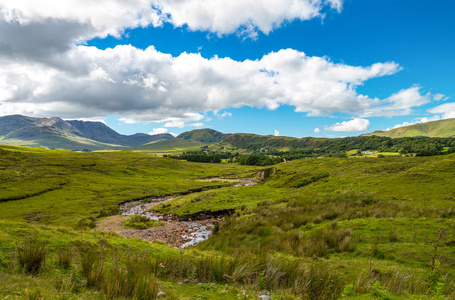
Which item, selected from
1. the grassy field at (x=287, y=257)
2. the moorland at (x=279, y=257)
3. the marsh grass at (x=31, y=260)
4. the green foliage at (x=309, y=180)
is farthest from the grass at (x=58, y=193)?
the green foliage at (x=309, y=180)

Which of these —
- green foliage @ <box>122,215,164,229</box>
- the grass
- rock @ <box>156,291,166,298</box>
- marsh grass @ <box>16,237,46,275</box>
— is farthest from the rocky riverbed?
rock @ <box>156,291,166,298</box>

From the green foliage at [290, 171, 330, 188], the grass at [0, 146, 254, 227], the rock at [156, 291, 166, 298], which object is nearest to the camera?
the rock at [156, 291, 166, 298]

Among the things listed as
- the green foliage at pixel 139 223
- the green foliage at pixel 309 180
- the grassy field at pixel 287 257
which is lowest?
the green foliage at pixel 139 223

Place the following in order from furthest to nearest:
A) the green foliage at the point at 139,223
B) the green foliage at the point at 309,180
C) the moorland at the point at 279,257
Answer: the green foliage at the point at 309,180 < the green foliage at the point at 139,223 < the moorland at the point at 279,257

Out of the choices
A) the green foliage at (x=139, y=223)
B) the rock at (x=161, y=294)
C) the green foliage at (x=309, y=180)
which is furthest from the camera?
the green foliage at (x=309, y=180)

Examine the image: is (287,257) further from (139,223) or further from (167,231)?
(139,223)

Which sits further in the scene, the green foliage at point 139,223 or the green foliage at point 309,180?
the green foliage at point 309,180

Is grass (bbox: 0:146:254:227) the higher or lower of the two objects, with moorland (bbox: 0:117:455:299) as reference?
lower

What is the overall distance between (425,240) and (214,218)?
27.9 metres

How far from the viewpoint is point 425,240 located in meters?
11.1

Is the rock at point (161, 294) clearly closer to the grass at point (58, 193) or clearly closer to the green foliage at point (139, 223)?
the green foliage at point (139, 223)

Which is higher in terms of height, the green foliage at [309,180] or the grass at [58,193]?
the green foliage at [309,180]

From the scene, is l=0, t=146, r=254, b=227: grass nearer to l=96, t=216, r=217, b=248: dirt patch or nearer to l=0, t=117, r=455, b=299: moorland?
l=96, t=216, r=217, b=248: dirt patch

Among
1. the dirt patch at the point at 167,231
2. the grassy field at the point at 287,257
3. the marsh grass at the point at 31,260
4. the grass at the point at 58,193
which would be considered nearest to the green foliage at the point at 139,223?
the dirt patch at the point at 167,231
